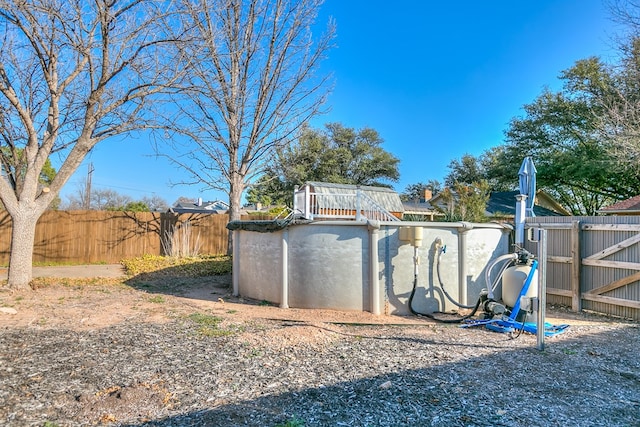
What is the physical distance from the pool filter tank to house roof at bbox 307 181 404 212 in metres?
9.50

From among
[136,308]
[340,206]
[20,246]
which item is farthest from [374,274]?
[340,206]

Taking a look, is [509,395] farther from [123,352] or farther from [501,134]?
[501,134]

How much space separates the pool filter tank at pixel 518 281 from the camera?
5.10m

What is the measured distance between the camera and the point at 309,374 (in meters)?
3.37

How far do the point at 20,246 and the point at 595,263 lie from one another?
425 inches

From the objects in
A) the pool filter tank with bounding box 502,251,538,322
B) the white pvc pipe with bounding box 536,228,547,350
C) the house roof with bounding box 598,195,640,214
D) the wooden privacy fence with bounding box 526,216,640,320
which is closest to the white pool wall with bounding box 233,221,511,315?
the pool filter tank with bounding box 502,251,538,322

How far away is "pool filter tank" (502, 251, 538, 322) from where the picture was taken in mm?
5098

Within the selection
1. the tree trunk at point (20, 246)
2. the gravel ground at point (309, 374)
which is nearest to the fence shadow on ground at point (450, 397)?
the gravel ground at point (309, 374)

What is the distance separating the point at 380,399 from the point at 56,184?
26.7 feet

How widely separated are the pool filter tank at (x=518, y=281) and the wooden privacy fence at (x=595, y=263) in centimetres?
170

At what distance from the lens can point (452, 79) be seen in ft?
52.1

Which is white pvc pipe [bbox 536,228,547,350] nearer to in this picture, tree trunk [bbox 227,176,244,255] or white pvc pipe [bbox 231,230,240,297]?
white pvc pipe [bbox 231,230,240,297]

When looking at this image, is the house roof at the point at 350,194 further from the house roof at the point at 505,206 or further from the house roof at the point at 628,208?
the house roof at the point at 628,208

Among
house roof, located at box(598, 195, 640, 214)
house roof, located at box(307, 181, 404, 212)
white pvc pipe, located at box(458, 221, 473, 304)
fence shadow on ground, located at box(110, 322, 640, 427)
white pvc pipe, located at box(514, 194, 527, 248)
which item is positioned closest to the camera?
fence shadow on ground, located at box(110, 322, 640, 427)
